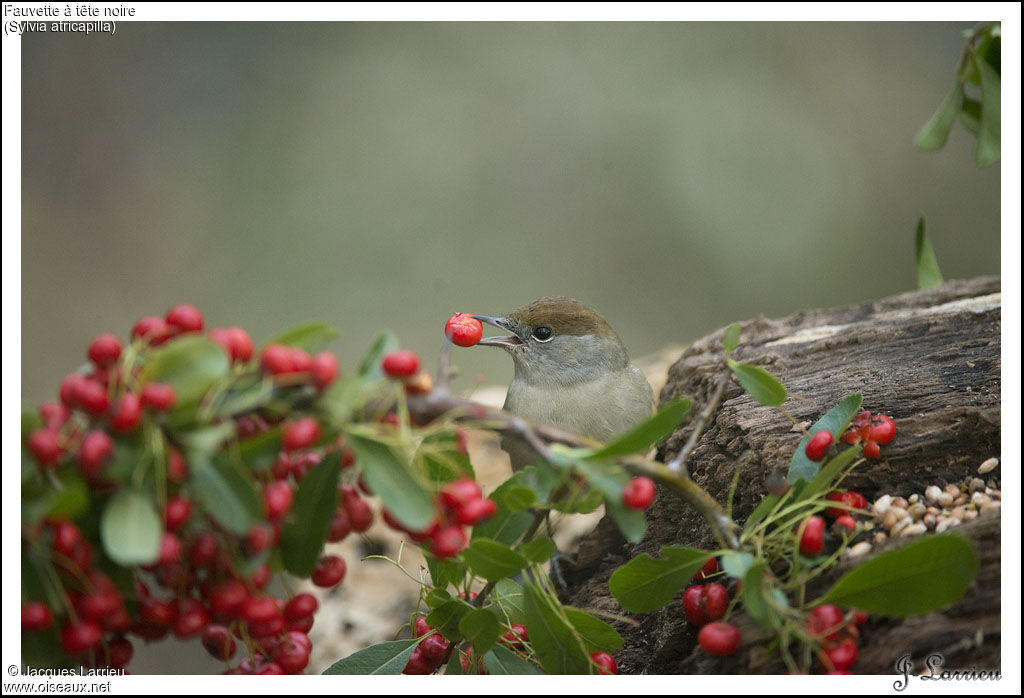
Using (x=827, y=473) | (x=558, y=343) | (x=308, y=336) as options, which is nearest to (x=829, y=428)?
(x=827, y=473)

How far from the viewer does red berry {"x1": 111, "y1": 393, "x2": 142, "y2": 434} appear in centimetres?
137

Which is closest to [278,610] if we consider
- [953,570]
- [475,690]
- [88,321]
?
[475,690]

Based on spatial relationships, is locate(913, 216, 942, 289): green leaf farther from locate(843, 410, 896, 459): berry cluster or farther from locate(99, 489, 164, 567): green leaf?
locate(99, 489, 164, 567): green leaf

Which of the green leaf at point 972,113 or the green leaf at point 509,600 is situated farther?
the green leaf at point 972,113

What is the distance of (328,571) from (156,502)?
1.28 feet

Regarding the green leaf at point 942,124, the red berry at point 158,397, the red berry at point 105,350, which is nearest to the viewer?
the red berry at point 158,397

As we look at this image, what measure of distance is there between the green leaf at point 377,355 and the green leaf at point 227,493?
31 centimetres

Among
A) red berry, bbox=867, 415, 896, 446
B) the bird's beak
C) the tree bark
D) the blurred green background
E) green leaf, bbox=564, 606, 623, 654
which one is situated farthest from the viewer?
the blurred green background

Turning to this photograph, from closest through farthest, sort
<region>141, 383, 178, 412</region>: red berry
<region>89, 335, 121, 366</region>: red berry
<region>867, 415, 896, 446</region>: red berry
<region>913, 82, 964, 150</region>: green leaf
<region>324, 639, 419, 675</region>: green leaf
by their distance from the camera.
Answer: <region>141, 383, 178, 412</region>: red berry, <region>89, 335, 121, 366</region>: red berry, <region>324, 639, 419, 675</region>: green leaf, <region>867, 415, 896, 446</region>: red berry, <region>913, 82, 964, 150</region>: green leaf

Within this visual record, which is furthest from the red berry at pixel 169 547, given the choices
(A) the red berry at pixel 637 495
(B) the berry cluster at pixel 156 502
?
(A) the red berry at pixel 637 495

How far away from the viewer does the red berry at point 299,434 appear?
140 centimetres

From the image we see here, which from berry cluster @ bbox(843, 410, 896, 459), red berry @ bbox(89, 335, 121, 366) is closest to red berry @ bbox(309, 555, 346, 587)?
red berry @ bbox(89, 335, 121, 366)

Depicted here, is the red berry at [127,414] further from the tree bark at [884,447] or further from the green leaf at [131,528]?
the tree bark at [884,447]

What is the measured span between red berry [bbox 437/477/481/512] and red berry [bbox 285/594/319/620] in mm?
381
